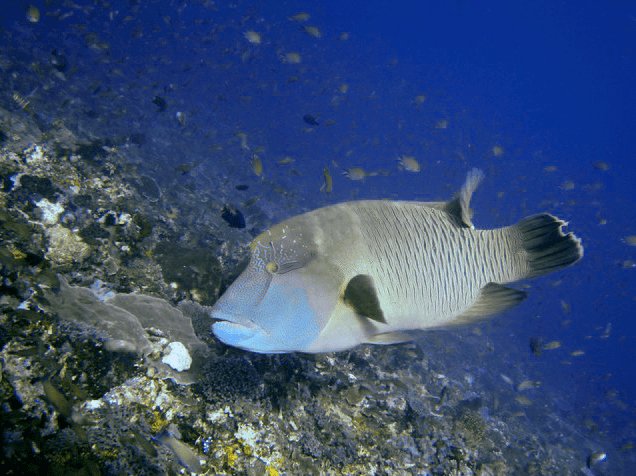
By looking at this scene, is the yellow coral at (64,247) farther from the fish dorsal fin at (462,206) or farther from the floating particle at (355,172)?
the floating particle at (355,172)

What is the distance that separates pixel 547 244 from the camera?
218cm

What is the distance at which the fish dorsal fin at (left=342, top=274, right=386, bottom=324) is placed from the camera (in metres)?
1.76

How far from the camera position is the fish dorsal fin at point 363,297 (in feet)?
5.77

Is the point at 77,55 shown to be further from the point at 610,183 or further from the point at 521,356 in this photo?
the point at 610,183

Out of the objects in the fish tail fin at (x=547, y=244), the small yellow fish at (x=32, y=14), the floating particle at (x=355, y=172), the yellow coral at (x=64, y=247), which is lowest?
the floating particle at (x=355, y=172)

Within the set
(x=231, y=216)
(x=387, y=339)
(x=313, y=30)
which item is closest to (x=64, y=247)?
(x=231, y=216)

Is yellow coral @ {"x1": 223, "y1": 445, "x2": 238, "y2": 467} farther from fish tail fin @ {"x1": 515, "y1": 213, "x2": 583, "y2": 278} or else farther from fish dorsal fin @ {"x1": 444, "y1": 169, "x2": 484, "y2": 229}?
fish tail fin @ {"x1": 515, "y1": 213, "x2": 583, "y2": 278}

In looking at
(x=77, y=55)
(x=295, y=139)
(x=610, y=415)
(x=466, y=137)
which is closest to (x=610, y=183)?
(x=466, y=137)

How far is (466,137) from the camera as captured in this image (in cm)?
10156

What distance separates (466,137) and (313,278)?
377 feet

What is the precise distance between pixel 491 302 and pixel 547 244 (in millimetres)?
536

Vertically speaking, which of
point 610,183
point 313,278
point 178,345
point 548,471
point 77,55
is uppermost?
point 313,278

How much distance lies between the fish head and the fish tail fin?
1423mm

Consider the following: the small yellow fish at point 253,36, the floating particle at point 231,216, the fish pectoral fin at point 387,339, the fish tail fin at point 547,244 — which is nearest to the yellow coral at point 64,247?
the floating particle at point 231,216
